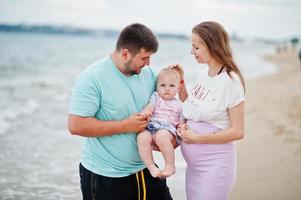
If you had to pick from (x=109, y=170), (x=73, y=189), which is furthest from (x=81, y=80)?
(x=73, y=189)

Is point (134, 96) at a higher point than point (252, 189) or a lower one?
higher

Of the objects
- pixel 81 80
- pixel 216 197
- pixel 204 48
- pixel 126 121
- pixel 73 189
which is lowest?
pixel 73 189

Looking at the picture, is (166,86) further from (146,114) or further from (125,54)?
(125,54)

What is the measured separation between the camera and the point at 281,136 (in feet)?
26.1

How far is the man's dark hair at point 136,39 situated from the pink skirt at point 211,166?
0.72 metres

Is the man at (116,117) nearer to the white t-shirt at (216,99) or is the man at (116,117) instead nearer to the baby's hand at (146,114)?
the baby's hand at (146,114)

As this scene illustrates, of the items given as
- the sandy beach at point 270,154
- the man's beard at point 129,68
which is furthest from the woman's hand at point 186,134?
the sandy beach at point 270,154

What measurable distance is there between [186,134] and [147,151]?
0.34 m

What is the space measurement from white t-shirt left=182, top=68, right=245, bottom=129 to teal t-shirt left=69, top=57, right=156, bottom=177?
0.41 m

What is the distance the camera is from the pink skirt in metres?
3.37

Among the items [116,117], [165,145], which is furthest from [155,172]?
[116,117]

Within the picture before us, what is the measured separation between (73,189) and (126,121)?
122 inches

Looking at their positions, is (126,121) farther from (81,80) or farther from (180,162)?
(180,162)

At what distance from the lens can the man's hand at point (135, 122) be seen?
127 inches
